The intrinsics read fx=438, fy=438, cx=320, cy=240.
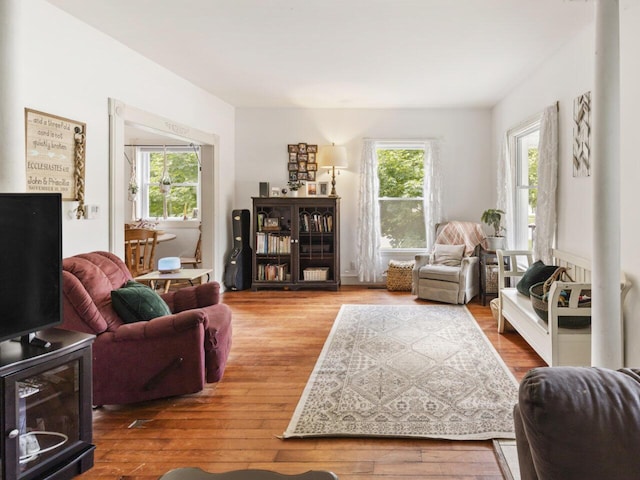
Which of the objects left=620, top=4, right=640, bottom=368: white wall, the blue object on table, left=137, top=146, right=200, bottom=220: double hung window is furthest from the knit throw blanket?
left=137, top=146, right=200, bottom=220: double hung window

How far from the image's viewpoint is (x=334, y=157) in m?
6.43

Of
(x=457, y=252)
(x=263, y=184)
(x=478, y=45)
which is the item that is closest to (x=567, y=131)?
(x=478, y=45)

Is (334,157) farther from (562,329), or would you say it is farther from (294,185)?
(562,329)

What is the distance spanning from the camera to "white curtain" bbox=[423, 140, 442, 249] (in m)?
6.54

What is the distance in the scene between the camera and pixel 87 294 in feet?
8.37

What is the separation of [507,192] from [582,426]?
5.13 meters

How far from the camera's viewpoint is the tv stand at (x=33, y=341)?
1.95 meters

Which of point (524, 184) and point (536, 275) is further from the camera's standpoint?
point (524, 184)

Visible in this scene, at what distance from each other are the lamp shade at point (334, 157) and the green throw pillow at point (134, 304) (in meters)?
4.06

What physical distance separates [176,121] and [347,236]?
10.1ft

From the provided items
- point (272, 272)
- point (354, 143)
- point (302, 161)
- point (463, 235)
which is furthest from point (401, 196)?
point (272, 272)

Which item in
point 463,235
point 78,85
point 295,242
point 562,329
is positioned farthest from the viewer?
point 295,242

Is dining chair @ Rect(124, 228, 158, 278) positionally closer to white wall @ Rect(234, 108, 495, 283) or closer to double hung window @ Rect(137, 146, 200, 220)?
white wall @ Rect(234, 108, 495, 283)

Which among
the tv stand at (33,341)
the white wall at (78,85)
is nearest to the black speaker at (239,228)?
the white wall at (78,85)
